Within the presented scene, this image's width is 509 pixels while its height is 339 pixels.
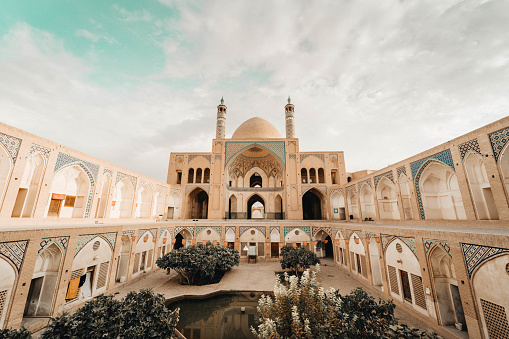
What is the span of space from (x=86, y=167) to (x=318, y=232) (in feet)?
45.5

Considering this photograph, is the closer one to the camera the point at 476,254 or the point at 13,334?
the point at 13,334

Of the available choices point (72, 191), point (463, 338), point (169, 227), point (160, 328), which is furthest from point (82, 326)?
point (169, 227)

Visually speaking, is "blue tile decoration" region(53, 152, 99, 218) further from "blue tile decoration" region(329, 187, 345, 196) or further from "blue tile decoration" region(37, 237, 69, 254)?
"blue tile decoration" region(329, 187, 345, 196)

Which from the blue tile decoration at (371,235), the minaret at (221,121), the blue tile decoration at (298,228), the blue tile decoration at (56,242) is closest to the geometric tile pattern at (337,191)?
the blue tile decoration at (298,228)

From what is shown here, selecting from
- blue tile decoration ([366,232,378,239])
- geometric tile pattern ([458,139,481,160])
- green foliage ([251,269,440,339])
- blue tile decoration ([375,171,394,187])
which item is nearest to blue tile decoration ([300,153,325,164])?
blue tile decoration ([375,171,394,187])

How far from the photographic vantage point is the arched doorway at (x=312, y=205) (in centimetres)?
2058

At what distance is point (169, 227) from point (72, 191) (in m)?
5.48

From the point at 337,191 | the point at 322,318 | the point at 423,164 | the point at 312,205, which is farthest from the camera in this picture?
the point at 312,205

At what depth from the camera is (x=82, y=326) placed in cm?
393

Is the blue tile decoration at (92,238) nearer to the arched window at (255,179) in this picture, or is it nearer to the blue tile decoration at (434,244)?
the blue tile decoration at (434,244)

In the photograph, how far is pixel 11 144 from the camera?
6828mm

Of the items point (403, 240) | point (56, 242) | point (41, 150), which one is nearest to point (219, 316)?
point (56, 242)

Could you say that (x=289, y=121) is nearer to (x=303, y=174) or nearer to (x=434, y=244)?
(x=303, y=174)

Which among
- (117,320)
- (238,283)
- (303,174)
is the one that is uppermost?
(303,174)
